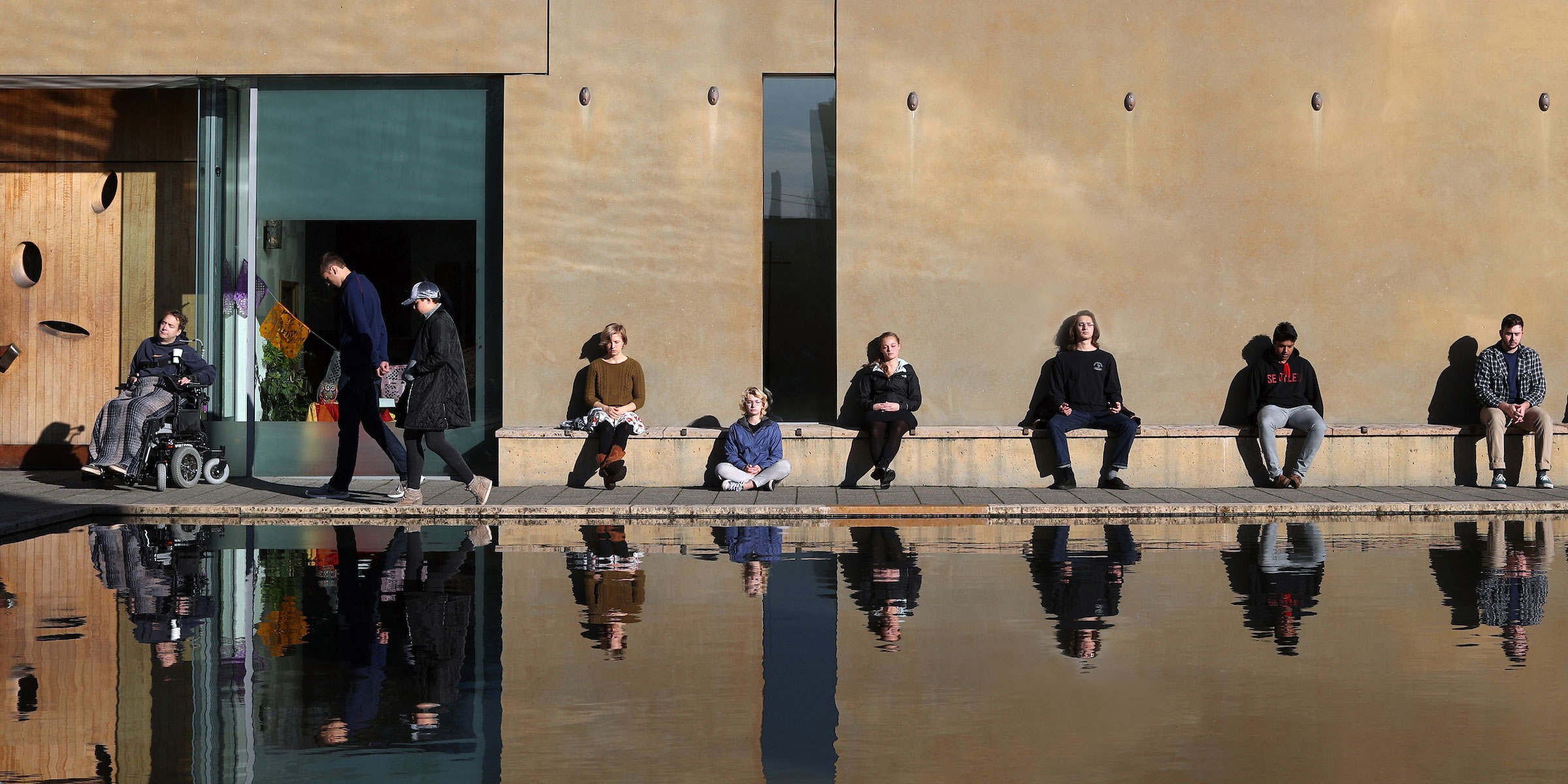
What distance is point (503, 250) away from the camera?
14336 millimetres

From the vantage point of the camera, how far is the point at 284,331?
15086 mm

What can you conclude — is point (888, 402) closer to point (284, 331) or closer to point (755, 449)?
point (755, 449)

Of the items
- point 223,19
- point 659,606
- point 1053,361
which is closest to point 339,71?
point 223,19

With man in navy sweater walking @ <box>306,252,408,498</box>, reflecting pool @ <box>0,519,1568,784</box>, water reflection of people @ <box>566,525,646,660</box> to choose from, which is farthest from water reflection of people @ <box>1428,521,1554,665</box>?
man in navy sweater walking @ <box>306,252,408,498</box>

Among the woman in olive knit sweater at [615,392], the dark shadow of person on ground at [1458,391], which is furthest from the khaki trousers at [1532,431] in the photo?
the woman in olive knit sweater at [615,392]

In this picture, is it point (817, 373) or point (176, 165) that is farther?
point (176, 165)

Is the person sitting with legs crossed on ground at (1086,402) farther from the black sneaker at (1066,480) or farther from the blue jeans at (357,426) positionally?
the blue jeans at (357,426)

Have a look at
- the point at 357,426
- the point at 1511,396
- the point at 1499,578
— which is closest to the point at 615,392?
the point at 357,426

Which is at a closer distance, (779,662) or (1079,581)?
(779,662)

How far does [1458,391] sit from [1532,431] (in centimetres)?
80

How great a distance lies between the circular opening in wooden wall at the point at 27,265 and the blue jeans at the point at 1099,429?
34.3 ft

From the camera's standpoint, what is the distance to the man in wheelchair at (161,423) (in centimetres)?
1338

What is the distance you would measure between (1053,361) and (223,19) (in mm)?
8369

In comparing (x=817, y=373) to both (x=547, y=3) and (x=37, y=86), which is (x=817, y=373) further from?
(x=37, y=86)
